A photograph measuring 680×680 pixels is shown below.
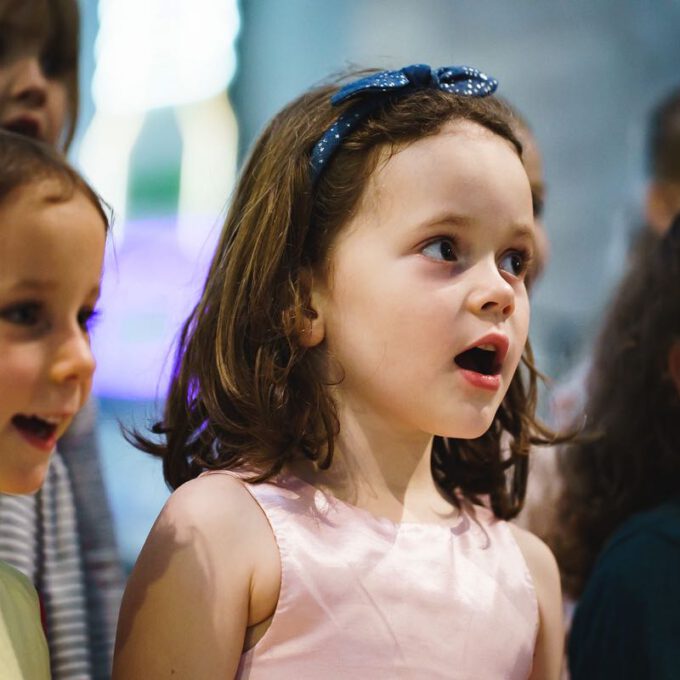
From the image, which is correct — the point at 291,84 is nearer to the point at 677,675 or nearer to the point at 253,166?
the point at 253,166

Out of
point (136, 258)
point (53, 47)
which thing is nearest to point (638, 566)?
point (53, 47)

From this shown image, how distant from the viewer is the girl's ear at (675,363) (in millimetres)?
1605

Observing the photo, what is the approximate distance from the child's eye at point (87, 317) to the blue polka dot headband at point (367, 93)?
0.31m

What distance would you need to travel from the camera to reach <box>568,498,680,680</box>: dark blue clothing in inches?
53.5

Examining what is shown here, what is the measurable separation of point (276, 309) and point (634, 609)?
65 centimetres

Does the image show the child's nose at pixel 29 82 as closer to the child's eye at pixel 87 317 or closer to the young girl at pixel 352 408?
the young girl at pixel 352 408

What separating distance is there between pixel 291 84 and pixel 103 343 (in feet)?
2.99

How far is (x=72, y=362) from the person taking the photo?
2.86 feet

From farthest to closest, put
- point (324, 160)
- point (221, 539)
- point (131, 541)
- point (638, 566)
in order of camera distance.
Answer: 1. point (131, 541)
2. point (638, 566)
3. point (324, 160)
4. point (221, 539)

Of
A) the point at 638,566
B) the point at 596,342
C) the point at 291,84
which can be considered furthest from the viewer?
the point at 291,84

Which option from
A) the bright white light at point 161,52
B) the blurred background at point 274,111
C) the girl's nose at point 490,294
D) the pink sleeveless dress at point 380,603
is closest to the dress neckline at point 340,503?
the pink sleeveless dress at point 380,603

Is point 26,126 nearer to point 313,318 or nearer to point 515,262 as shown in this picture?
point 313,318

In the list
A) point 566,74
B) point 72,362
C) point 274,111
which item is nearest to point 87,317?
point 72,362

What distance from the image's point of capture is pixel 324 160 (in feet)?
3.78
